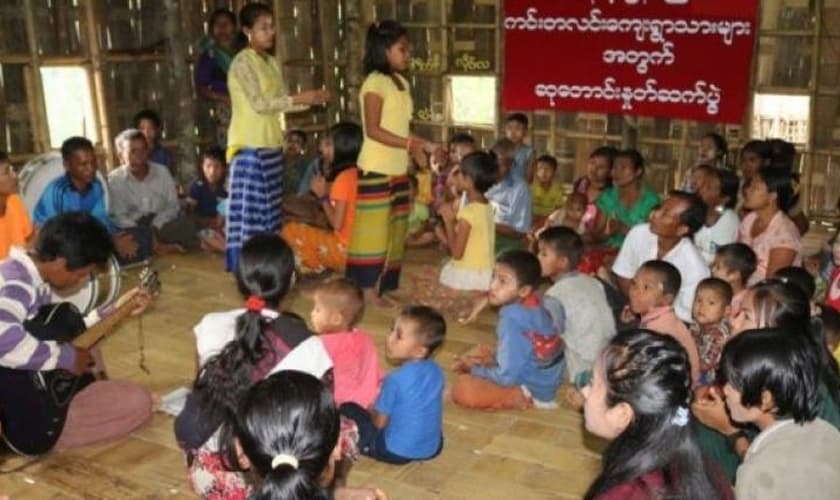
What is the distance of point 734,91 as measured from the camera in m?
6.18

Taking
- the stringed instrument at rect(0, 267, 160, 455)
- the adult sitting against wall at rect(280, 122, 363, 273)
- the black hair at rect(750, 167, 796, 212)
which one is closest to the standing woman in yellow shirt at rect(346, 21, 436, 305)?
the adult sitting against wall at rect(280, 122, 363, 273)

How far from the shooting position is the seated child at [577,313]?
3414 mm

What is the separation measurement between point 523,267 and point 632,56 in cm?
375

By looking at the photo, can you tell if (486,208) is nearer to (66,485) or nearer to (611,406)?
(66,485)

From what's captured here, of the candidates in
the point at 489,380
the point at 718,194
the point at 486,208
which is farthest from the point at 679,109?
the point at 489,380

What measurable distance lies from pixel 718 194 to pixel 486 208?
1203 mm

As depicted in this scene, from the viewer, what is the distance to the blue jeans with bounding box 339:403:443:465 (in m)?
2.89

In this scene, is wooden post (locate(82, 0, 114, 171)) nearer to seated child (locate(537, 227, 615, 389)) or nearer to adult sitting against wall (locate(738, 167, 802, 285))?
seated child (locate(537, 227, 615, 389))

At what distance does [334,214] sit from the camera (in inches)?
179

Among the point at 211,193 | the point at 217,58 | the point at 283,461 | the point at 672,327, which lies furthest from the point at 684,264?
the point at 217,58

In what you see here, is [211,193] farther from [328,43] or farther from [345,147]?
[328,43]

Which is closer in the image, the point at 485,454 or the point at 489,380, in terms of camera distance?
the point at 485,454

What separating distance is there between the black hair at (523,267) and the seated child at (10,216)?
2.06m

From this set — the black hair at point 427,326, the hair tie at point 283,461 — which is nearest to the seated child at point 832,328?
the black hair at point 427,326
